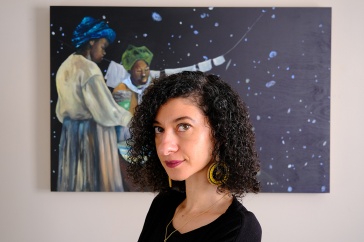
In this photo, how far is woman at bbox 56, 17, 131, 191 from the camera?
2525 mm

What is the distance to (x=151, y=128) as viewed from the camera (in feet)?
4.13

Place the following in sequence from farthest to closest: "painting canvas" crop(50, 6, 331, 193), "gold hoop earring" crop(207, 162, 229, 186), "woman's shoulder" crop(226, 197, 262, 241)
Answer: "painting canvas" crop(50, 6, 331, 193) < "gold hoop earring" crop(207, 162, 229, 186) < "woman's shoulder" crop(226, 197, 262, 241)

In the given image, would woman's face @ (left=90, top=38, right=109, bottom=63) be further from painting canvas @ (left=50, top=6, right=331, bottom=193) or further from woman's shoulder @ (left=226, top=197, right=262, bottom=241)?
woman's shoulder @ (left=226, top=197, right=262, bottom=241)

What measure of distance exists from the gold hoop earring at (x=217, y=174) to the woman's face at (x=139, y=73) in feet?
4.75

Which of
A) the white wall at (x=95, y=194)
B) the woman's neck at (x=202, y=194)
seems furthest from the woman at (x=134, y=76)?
the woman's neck at (x=202, y=194)

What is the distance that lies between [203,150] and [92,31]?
1.63 metres

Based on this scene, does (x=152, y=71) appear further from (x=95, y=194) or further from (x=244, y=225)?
(x=244, y=225)

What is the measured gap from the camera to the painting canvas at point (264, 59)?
8.14 feet

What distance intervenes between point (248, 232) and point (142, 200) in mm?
1610

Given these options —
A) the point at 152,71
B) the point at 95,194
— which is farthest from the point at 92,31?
the point at 95,194

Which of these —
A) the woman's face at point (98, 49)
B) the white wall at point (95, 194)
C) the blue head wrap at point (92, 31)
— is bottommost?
the white wall at point (95, 194)

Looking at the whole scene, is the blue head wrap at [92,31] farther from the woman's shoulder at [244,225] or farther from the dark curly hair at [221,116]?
the woman's shoulder at [244,225]

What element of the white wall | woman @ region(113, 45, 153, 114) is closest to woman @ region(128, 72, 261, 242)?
woman @ region(113, 45, 153, 114)

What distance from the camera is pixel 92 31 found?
252 centimetres
